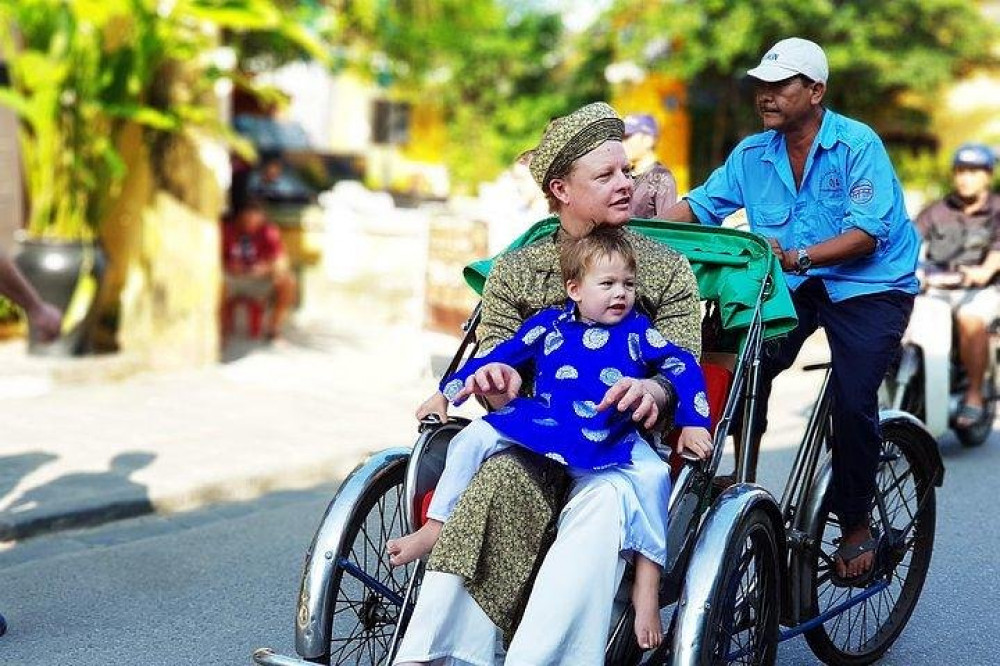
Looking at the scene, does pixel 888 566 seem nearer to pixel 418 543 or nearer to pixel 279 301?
pixel 418 543

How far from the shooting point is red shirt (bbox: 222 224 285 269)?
13.7 metres

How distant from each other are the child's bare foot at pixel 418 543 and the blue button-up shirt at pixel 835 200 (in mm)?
1754

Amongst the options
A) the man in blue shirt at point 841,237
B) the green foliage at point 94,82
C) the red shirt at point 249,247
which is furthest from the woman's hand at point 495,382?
the red shirt at point 249,247

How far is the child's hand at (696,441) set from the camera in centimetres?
371

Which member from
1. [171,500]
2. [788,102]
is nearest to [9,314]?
[171,500]

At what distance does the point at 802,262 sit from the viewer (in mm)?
4414

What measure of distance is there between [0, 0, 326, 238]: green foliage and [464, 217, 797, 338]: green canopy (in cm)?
644

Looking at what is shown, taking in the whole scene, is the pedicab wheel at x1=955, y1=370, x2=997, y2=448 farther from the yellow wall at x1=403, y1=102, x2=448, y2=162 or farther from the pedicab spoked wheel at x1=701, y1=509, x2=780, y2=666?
the yellow wall at x1=403, y1=102, x2=448, y2=162

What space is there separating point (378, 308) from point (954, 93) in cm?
1336

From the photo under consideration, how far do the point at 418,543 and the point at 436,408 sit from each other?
17.2 inches

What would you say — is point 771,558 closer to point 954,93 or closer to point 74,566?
point 74,566

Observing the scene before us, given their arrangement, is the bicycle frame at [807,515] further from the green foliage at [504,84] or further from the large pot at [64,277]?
the green foliage at [504,84]

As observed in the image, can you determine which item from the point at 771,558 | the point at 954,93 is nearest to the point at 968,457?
the point at 771,558

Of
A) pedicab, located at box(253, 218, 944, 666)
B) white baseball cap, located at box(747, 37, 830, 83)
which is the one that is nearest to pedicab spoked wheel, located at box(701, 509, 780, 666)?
pedicab, located at box(253, 218, 944, 666)
